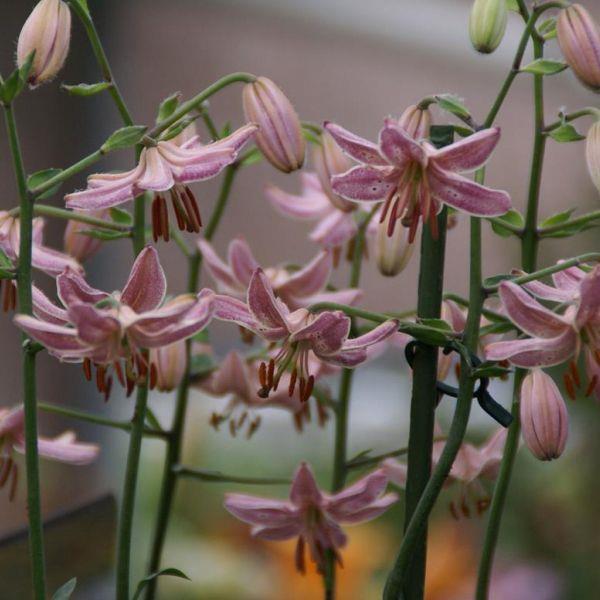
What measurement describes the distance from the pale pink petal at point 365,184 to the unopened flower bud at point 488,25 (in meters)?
0.09

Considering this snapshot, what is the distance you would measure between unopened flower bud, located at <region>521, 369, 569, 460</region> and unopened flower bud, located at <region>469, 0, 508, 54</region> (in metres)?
0.16

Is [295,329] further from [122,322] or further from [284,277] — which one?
[284,277]

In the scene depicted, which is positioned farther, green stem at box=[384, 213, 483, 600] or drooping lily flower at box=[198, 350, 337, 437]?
drooping lily flower at box=[198, 350, 337, 437]

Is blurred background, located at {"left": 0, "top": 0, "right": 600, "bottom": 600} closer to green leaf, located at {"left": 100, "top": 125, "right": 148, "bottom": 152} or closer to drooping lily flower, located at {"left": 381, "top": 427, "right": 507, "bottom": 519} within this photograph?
drooping lily flower, located at {"left": 381, "top": 427, "right": 507, "bottom": 519}

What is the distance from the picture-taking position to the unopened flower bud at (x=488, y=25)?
21.3 inches

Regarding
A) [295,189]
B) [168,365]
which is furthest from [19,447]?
[295,189]

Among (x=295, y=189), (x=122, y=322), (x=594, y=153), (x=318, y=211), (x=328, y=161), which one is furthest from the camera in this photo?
(x=295, y=189)

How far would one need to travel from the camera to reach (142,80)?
124 inches

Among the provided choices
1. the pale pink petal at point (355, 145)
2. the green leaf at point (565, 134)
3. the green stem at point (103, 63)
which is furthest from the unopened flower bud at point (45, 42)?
the green leaf at point (565, 134)

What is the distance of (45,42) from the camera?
50 centimetres

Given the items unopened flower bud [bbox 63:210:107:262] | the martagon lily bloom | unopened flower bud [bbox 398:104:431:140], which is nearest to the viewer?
the martagon lily bloom

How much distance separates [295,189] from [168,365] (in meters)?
2.52

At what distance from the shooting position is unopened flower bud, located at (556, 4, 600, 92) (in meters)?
0.50

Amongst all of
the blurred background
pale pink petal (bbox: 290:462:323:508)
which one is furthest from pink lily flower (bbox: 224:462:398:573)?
the blurred background
